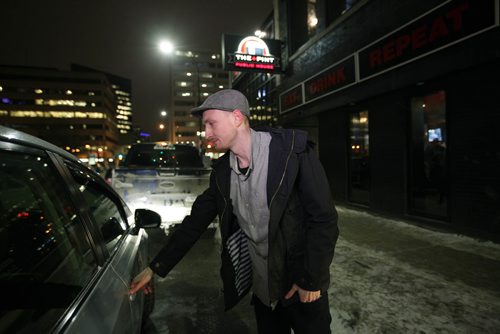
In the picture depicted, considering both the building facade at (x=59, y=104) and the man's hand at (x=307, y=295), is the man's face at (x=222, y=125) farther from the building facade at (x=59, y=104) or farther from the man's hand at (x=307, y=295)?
the building facade at (x=59, y=104)

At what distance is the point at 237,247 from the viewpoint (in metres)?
2.09

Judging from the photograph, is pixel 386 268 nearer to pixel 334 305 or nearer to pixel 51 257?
pixel 334 305

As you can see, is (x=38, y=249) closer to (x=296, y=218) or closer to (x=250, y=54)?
(x=296, y=218)

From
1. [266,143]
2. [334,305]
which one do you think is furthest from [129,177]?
[266,143]

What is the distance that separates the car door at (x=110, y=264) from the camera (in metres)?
1.28

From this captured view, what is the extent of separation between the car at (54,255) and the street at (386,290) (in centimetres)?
143

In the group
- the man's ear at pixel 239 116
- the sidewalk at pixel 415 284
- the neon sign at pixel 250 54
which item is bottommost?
the sidewalk at pixel 415 284

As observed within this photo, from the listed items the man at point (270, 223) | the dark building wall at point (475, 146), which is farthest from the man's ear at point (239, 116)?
the dark building wall at point (475, 146)

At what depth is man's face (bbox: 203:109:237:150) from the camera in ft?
6.42

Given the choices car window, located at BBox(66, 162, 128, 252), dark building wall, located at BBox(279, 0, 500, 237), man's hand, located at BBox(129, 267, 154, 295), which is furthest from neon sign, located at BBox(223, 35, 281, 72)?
man's hand, located at BBox(129, 267, 154, 295)

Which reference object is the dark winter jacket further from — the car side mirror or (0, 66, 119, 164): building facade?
(0, 66, 119, 164): building facade

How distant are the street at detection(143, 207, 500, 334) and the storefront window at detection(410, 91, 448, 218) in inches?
80.0

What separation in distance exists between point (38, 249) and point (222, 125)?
3.81 feet

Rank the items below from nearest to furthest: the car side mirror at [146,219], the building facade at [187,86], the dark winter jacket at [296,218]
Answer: the dark winter jacket at [296,218] → the car side mirror at [146,219] → the building facade at [187,86]
